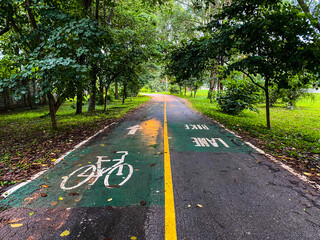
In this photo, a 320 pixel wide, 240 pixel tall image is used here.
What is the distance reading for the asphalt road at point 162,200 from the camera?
2.41 meters

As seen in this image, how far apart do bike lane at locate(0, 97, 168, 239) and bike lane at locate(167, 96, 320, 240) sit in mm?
465

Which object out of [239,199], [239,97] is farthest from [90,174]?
[239,97]

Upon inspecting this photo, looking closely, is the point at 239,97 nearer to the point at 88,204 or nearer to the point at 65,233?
the point at 88,204

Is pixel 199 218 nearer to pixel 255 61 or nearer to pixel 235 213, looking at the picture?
pixel 235 213

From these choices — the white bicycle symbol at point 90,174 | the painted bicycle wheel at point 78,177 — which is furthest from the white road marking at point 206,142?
the painted bicycle wheel at point 78,177

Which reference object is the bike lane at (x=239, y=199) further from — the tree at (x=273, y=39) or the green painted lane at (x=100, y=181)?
the tree at (x=273, y=39)

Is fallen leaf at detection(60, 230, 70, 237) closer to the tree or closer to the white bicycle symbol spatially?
the white bicycle symbol

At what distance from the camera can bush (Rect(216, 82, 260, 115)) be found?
12.9 m

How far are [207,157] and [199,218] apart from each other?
97.8 inches

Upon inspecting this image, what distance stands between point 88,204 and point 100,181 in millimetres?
734

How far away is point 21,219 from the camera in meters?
2.64

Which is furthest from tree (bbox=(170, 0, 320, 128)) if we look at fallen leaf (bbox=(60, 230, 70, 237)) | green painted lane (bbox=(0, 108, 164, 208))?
fallen leaf (bbox=(60, 230, 70, 237))

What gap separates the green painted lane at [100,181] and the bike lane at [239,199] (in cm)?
56

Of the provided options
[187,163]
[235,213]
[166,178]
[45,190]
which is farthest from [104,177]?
A: [235,213]
